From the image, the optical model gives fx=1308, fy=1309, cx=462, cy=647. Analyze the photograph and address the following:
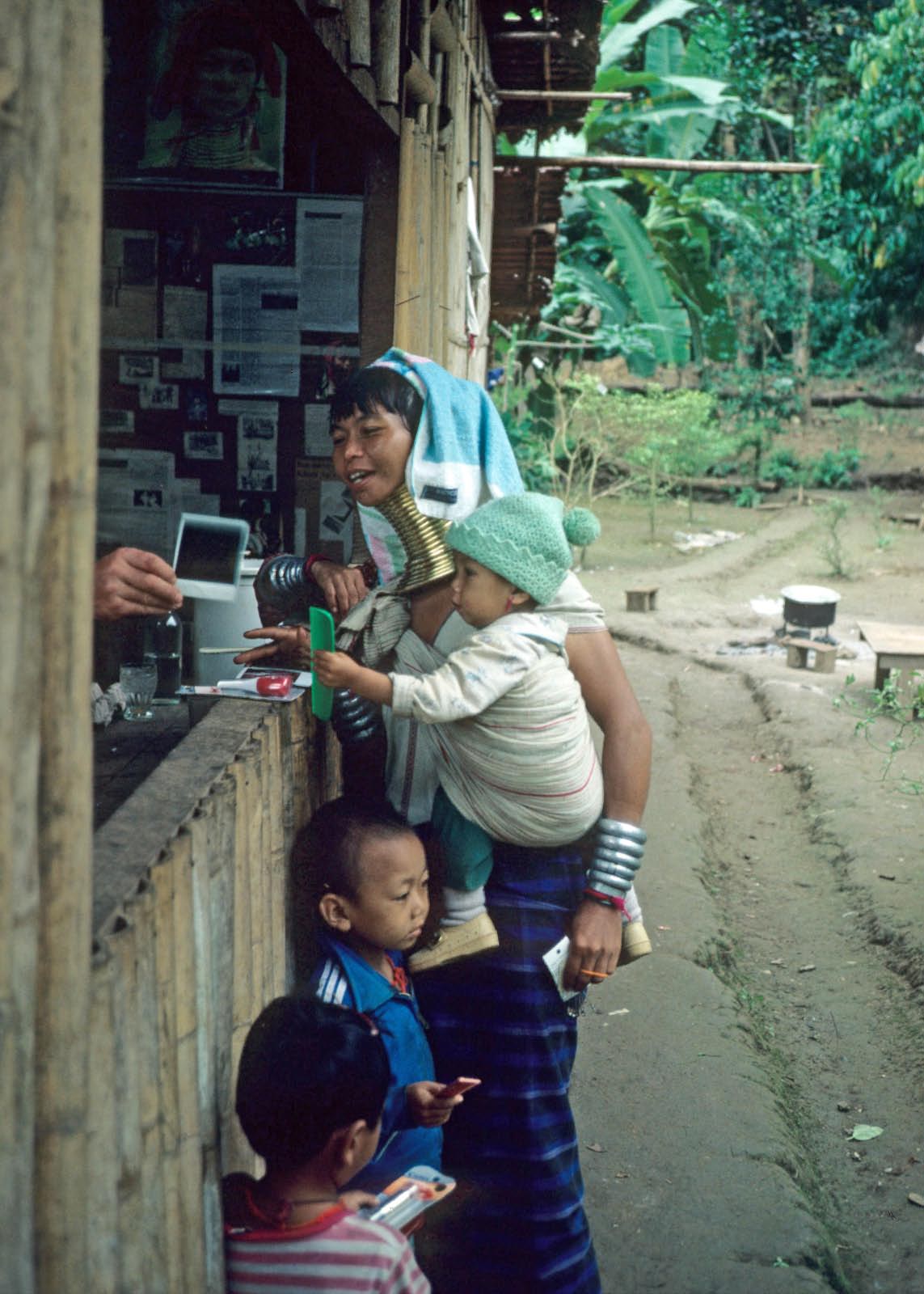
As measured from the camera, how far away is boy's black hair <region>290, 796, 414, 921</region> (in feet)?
7.78

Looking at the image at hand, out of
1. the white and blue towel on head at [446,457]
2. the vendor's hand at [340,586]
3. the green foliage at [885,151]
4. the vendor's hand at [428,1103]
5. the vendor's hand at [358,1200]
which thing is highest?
the green foliage at [885,151]

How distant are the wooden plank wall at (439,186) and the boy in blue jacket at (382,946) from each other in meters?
1.75

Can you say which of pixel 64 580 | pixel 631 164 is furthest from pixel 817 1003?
pixel 631 164

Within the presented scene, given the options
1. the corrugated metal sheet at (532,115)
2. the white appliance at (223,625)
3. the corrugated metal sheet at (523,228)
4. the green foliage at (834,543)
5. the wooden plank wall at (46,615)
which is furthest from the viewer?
the green foliage at (834,543)

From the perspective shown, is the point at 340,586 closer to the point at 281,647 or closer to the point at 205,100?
the point at 281,647

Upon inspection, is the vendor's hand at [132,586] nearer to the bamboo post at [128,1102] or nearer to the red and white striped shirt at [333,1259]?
the bamboo post at [128,1102]

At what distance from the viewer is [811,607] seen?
10.8 meters

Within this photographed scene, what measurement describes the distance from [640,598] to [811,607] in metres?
2.44

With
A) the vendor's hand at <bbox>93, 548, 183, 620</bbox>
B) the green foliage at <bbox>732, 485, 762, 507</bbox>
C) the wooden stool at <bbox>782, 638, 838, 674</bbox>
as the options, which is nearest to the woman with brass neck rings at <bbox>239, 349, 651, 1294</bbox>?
the vendor's hand at <bbox>93, 548, 183, 620</bbox>

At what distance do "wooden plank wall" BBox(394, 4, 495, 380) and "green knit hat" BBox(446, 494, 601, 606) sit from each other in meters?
1.46

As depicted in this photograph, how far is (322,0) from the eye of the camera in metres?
2.56

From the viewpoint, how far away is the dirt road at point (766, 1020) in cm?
331

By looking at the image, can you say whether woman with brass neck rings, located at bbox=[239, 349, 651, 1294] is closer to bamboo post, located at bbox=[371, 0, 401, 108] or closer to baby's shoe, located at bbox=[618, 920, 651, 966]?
baby's shoe, located at bbox=[618, 920, 651, 966]

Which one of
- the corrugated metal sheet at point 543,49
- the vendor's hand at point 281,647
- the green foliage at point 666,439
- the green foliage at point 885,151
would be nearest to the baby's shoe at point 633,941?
the vendor's hand at point 281,647
